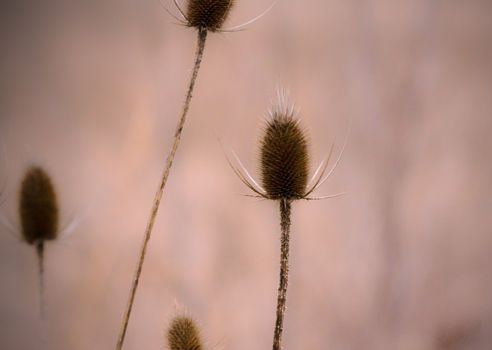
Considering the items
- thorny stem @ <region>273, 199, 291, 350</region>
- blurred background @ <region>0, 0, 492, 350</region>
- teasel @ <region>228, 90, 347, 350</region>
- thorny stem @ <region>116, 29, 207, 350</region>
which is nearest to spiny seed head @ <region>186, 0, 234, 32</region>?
thorny stem @ <region>116, 29, 207, 350</region>

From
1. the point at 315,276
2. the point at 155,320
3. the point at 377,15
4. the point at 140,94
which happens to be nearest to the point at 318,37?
the point at 377,15

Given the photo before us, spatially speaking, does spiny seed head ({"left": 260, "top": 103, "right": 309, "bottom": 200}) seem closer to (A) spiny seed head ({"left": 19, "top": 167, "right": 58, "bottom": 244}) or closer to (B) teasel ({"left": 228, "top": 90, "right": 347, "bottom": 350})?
(B) teasel ({"left": 228, "top": 90, "right": 347, "bottom": 350})

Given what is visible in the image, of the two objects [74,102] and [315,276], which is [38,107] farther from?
[315,276]

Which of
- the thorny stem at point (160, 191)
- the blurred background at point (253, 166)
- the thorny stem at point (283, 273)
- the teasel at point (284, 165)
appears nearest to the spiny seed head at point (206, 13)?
the thorny stem at point (160, 191)

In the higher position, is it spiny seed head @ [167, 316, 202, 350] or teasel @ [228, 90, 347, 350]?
teasel @ [228, 90, 347, 350]

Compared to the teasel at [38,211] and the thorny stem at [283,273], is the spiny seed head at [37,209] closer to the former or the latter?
the teasel at [38,211]

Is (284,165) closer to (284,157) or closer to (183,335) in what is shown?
(284,157)

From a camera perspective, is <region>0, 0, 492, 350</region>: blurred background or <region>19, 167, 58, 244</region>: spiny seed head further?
<region>0, 0, 492, 350</region>: blurred background
